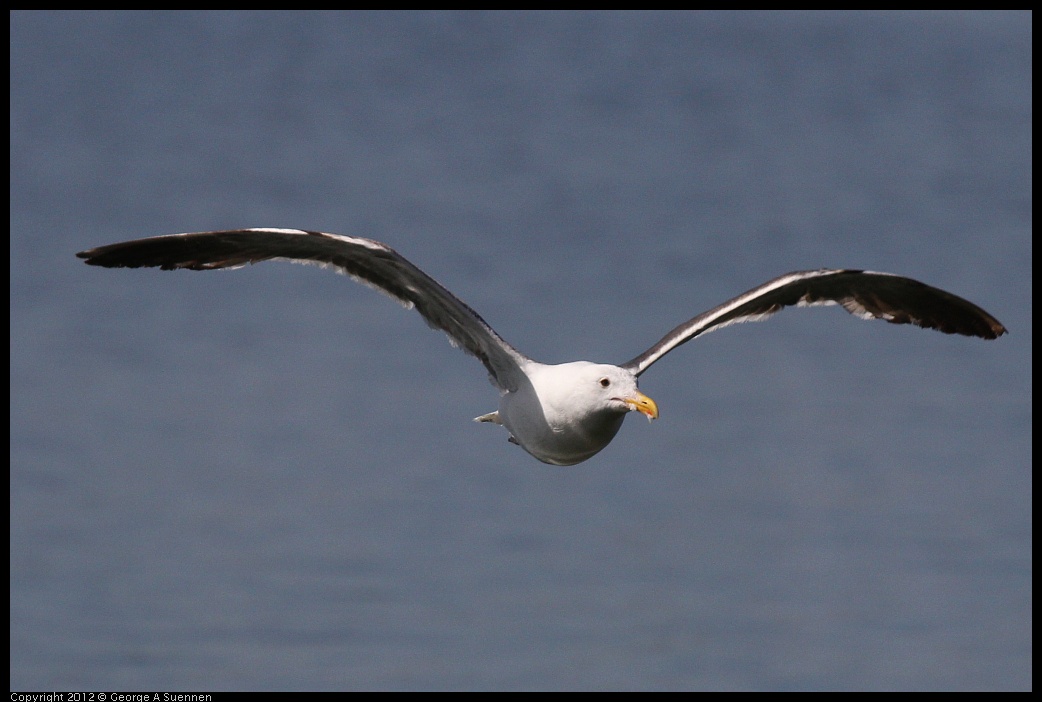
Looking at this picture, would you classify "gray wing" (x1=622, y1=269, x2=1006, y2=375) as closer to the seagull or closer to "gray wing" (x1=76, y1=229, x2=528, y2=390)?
the seagull

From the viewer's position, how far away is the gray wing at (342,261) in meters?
13.6

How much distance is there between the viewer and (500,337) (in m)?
14.8

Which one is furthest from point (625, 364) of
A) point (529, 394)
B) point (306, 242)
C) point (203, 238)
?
point (203, 238)

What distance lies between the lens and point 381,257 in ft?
46.0

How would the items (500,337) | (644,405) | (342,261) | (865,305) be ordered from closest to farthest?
(644,405) < (342,261) < (500,337) < (865,305)

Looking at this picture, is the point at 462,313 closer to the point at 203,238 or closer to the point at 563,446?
the point at 563,446

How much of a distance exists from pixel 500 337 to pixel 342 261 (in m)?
2.07

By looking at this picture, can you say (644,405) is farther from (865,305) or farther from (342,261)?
(865,305)

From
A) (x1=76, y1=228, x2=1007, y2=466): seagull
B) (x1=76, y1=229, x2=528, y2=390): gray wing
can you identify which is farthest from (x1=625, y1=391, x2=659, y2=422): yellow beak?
(x1=76, y1=229, x2=528, y2=390): gray wing

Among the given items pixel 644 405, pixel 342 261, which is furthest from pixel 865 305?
pixel 342 261

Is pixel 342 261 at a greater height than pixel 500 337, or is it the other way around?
pixel 342 261

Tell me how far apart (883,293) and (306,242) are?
7925 millimetres

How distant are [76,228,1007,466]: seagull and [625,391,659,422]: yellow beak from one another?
1cm
